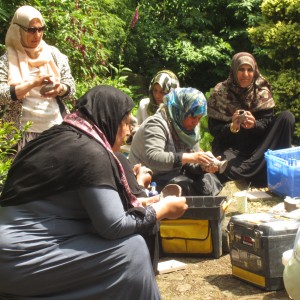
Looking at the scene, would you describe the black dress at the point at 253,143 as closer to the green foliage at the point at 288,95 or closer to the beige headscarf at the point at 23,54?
the green foliage at the point at 288,95

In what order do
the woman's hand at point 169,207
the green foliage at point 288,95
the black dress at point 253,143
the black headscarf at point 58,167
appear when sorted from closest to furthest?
the black headscarf at point 58,167 < the woman's hand at point 169,207 < the black dress at point 253,143 < the green foliage at point 288,95

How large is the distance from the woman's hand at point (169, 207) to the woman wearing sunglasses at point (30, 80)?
1.71m

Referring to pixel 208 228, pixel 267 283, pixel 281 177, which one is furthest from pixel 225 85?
pixel 267 283

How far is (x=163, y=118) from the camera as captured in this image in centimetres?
516

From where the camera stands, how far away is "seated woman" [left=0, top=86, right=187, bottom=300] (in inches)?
115

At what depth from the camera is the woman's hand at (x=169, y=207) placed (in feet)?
10.7

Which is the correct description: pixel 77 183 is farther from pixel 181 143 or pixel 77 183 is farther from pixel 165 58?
pixel 165 58

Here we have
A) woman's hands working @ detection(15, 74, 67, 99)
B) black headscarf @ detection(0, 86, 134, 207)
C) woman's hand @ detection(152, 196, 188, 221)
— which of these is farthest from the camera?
woman's hands working @ detection(15, 74, 67, 99)

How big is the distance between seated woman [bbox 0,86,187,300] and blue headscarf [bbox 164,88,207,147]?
2.01 meters

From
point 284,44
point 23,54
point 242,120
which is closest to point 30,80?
point 23,54

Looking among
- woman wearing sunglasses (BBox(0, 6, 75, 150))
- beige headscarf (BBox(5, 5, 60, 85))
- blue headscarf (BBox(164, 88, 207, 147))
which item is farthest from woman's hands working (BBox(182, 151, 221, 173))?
beige headscarf (BBox(5, 5, 60, 85))

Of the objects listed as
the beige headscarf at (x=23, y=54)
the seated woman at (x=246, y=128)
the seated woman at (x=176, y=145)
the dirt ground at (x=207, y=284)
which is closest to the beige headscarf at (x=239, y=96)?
the seated woman at (x=246, y=128)

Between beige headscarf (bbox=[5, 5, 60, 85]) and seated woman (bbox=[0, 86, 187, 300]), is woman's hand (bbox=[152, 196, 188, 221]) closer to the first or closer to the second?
seated woman (bbox=[0, 86, 187, 300])

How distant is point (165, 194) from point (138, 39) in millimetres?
6375
